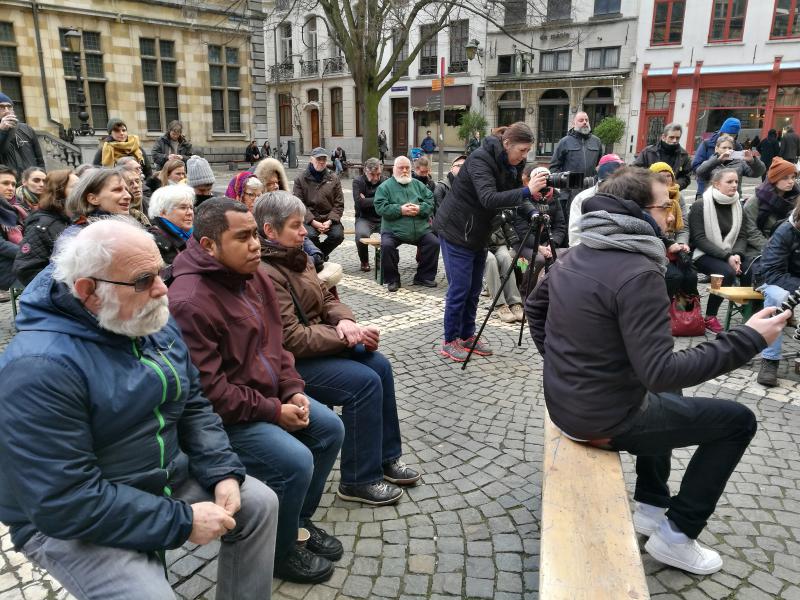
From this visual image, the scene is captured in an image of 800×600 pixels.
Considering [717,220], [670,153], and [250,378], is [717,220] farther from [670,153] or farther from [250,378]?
[250,378]

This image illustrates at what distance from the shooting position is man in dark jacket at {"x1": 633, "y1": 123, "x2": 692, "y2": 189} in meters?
8.19

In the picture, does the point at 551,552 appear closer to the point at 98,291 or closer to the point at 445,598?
the point at 445,598

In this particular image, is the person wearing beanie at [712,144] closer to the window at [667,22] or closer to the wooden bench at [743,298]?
the wooden bench at [743,298]

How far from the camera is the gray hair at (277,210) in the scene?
10.2ft

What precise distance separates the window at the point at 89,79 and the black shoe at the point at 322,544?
846 inches

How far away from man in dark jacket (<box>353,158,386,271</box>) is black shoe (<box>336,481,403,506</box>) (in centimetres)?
566

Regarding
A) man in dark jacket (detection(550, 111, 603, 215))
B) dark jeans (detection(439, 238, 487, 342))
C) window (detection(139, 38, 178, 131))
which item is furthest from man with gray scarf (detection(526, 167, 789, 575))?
window (detection(139, 38, 178, 131))

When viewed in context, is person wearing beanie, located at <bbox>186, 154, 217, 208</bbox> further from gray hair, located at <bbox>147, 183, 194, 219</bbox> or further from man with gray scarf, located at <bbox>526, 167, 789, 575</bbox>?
man with gray scarf, located at <bbox>526, 167, 789, 575</bbox>

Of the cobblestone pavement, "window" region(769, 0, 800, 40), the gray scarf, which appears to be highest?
"window" region(769, 0, 800, 40)

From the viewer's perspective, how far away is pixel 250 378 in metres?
2.54

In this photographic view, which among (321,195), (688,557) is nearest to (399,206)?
(321,195)

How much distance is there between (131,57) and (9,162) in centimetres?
1487

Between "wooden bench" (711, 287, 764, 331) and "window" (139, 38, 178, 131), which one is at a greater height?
"window" (139, 38, 178, 131)

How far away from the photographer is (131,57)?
830 inches
